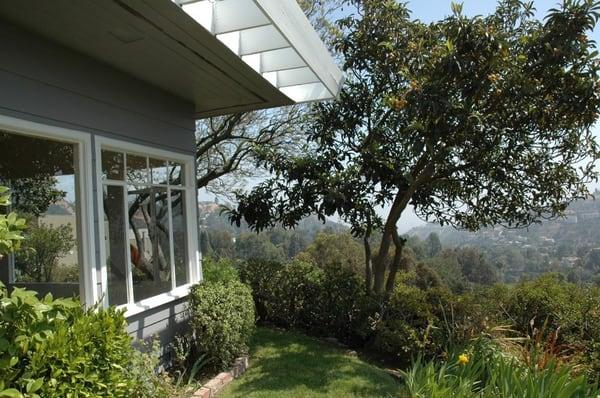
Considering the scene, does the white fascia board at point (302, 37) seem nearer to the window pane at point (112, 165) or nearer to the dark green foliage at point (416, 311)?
the window pane at point (112, 165)

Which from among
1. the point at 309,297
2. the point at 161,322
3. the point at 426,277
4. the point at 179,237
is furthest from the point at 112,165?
the point at 426,277

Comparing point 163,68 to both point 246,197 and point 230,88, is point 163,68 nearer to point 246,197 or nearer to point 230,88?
point 230,88

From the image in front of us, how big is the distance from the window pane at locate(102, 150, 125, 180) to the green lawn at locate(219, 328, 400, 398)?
95.3 inches

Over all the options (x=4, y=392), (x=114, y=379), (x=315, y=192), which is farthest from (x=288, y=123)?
(x=4, y=392)

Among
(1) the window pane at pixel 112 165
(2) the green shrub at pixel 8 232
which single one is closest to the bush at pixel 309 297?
(1) the window pane at pixel 112 165

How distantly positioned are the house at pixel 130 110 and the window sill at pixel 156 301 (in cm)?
2

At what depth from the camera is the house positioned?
3184 millimetres

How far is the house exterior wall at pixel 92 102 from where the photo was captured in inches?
125

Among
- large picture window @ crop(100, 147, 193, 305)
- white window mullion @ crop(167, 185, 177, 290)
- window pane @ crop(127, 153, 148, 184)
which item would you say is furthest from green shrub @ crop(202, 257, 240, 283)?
window pane @ crop(127, 153, 148, 184)

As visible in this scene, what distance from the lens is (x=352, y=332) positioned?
6.10 metres

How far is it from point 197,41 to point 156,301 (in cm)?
275

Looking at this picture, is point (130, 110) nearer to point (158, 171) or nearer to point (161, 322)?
point (158, 171)

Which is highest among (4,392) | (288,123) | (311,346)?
(288,123)

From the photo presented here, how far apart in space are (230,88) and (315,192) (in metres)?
2.03
